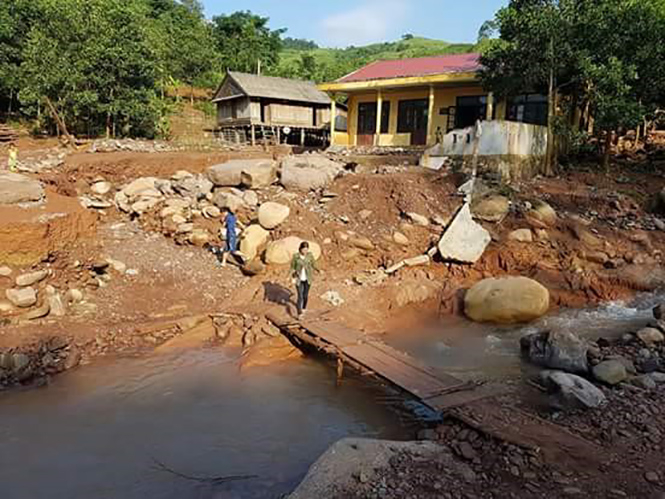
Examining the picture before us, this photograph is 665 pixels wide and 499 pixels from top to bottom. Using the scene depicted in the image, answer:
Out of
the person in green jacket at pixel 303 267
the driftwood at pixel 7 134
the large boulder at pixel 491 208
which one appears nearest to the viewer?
the person in green jacket at pixel 303 267

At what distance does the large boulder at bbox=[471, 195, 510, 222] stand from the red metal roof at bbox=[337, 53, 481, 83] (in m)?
9.94

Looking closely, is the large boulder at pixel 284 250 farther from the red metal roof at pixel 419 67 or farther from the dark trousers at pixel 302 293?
the red metal roof at pixel 419 67

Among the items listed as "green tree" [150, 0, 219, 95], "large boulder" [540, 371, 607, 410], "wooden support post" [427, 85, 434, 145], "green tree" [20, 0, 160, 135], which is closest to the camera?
"large boulder" [540, 371, 607, 410]

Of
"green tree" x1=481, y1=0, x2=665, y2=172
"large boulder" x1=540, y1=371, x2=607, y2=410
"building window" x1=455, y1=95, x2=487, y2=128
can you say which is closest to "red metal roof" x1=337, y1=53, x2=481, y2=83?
"building window" x1=455, y1=95, x2=487, y2=128

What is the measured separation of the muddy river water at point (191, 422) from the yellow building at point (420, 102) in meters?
14.7

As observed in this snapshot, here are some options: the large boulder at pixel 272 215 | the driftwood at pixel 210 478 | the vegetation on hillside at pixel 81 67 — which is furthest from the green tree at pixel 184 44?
the driftwood at pixel 210 478

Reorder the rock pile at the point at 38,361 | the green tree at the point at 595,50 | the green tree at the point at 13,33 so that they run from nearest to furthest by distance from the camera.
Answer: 1. the rock pile at the point at 38,361
2. the green tree at the point at 595,50
3. the green tree at the point at 13,33

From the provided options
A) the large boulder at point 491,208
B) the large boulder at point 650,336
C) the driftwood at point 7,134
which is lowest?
the large boulder at point 650,336

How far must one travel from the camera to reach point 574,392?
6672 millimetres

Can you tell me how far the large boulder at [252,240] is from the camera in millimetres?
12852

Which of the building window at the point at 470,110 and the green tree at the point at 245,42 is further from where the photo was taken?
the green tree at the point at 245,42

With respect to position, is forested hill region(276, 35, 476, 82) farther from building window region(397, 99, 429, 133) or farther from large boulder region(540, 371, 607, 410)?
large boulder region(540, 371, 607, 410)

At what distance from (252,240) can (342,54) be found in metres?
81.5

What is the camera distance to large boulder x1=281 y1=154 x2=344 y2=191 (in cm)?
1538
